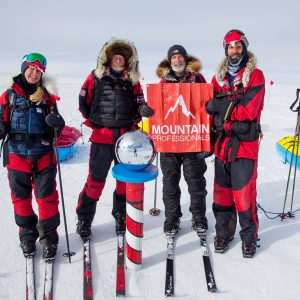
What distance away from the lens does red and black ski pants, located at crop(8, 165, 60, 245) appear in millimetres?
3668

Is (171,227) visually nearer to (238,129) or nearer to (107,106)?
(238,129)

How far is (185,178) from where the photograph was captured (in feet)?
14.1

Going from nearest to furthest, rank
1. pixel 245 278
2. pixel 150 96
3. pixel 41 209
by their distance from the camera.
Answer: pixel 245 278
pixel 41 209
pixel 150 96

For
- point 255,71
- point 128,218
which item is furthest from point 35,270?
point 255,71

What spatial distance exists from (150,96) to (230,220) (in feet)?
6.47

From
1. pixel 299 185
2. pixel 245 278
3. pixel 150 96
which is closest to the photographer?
pixel 245 278

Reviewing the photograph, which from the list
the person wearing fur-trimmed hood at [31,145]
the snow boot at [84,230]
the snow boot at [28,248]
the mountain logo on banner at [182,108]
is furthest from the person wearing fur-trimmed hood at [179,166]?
the snow boot at [28,248]

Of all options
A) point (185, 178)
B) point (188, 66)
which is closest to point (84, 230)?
point (185, 178)

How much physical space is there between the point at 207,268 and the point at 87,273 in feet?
4.58

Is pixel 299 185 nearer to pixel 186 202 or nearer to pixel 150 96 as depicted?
pixel 186 202

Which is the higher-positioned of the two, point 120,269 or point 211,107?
point 211,107

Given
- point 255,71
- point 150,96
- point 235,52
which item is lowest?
point 150,96

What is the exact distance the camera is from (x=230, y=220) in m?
4.11

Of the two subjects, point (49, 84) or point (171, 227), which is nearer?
point (49, 84)
